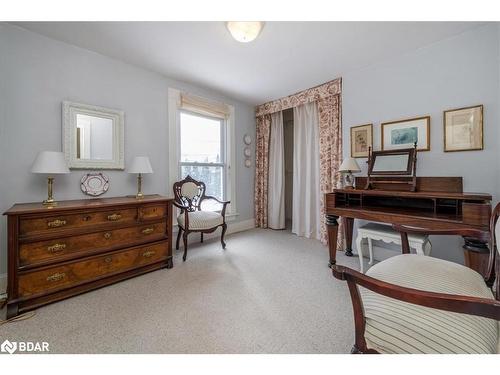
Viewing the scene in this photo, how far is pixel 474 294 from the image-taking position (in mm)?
1002

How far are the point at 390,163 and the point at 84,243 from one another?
10.4 feet

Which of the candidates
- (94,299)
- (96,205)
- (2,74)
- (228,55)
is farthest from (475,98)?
(2,74)

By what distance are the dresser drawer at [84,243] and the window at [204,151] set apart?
120cm

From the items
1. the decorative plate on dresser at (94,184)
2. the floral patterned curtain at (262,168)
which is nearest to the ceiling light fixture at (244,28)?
the decorative plate on dresser at (94,184)

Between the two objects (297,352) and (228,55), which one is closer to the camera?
(297,352)

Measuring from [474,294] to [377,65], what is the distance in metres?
2.61

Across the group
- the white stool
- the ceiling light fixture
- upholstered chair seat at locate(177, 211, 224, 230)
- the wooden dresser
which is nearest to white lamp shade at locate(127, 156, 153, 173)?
the wooden dresser

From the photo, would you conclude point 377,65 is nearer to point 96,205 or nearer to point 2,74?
point 96,205

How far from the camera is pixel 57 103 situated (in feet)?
7.09

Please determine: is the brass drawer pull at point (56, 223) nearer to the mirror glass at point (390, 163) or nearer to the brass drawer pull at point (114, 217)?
the brass drawer pull at point (114, 217)

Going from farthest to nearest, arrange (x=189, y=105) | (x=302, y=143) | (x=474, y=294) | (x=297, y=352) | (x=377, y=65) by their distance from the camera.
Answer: (x=302, y=143) < (x=189, y=105) < (x=377, y=65) < (x=297, y=352) < (x=474, y=294)

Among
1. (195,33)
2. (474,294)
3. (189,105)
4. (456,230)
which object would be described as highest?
(195,33)

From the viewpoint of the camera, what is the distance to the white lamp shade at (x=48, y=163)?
1776mm

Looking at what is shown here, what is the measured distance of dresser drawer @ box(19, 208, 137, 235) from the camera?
1.62m
